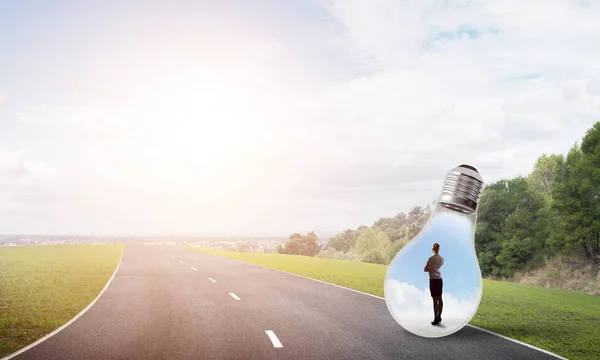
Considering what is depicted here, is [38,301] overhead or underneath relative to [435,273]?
underneath

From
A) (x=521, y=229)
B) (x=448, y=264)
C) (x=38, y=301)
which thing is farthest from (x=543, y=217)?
(x=448, y=264)

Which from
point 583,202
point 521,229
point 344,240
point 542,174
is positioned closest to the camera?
point 583,202

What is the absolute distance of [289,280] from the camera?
22.6 metres

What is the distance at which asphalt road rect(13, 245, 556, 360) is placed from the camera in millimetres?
8320

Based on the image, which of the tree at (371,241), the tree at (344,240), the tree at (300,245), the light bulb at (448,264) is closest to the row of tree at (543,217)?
the tree at (371,241)

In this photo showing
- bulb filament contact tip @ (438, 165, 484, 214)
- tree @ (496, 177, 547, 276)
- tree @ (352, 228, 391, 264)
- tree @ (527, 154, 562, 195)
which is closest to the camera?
bulb filament contact tip @ (438, 165, 484, 214)

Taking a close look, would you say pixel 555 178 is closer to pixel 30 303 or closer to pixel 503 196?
pixel 503 196

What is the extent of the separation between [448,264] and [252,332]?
5232 mm

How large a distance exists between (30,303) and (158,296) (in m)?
4.04

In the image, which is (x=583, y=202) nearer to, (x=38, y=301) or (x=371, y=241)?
(x=371, y=241)

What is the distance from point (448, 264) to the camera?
238 inches

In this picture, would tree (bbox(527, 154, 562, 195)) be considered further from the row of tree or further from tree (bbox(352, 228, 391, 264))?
tree (bbox(352, 228, 391, 264))

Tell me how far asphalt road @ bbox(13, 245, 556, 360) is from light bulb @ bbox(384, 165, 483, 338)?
1704mm

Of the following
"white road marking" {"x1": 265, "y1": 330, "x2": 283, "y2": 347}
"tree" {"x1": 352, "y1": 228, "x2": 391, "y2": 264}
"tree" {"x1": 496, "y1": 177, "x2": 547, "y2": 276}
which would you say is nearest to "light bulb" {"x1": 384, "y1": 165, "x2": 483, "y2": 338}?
"white road marking" {"x1": 265, "y1": 330, "x2": 283, "y2": 347}
